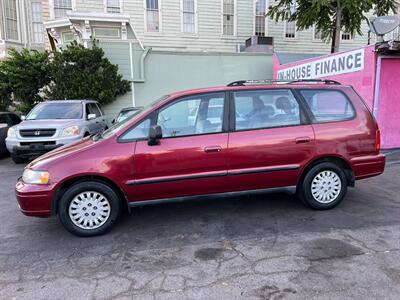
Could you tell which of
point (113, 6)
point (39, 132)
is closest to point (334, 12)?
point (39, 132)

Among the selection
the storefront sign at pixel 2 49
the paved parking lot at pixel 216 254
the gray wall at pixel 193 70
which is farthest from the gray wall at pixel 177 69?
the storefront sign at pixel 2 49

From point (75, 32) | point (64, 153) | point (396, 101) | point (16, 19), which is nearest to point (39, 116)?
point (64, 153)

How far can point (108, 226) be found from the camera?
3908 mm

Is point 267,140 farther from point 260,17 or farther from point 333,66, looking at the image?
point 260,17

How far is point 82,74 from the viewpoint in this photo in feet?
39.6

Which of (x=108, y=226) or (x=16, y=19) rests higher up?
(x=16, y=19)

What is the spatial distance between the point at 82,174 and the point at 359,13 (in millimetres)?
11272

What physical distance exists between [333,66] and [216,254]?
7.20m

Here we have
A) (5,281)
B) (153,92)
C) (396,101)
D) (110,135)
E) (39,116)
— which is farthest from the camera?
(153,92)

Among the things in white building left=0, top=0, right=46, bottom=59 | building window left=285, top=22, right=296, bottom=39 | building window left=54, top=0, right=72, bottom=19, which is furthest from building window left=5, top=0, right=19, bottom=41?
building window left=285, top=22, right=296, bottom=39

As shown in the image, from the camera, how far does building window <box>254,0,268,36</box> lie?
1820 centimetres

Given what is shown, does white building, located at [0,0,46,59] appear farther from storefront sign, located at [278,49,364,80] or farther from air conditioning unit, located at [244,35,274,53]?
storefront sign, located at [278,49,364,80]

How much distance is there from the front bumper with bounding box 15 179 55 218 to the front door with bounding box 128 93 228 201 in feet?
3.07

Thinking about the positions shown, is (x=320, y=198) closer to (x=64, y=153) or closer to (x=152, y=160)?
(x=152, y=160)
